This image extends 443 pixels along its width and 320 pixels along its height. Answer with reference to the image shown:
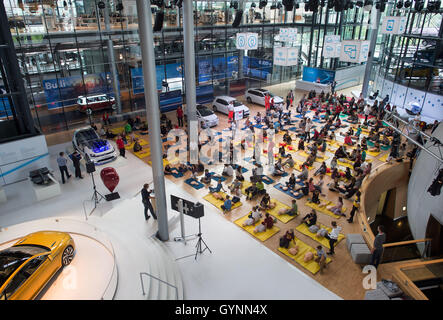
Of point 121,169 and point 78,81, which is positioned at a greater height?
point 78,81

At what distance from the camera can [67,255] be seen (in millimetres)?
9531

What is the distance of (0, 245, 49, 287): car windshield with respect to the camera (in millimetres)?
7796

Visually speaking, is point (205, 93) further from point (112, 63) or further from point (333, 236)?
point (333, 236)

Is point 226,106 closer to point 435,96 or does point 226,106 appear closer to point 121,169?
point 121,169

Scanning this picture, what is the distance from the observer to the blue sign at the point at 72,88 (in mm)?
20406

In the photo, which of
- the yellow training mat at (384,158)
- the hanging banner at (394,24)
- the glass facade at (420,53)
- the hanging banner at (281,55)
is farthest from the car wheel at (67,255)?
the glass facade at (420,53)

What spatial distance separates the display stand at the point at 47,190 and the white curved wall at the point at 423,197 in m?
15.6

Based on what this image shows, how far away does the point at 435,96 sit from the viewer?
23.9 metres

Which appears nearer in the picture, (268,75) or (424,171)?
(424,171)

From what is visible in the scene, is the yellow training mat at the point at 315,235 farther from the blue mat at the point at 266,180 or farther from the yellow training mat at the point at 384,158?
the yellow training mat at the point at 384,158

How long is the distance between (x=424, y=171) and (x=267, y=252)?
8.85 metres
